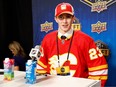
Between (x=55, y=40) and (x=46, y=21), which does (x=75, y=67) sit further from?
(x=46, y=21)

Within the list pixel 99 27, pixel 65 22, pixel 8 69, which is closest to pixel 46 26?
pixel 99 27

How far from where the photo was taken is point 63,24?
1908 millimetres

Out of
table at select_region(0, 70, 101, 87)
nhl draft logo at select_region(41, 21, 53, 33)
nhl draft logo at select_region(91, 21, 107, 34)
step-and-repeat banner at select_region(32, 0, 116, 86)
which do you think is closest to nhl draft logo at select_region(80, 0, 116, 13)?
step-and-repeat banner at select_region(32, 0, 116, 86)

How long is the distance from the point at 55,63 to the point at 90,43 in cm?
30

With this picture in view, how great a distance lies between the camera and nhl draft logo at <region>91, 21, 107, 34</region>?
326 cm

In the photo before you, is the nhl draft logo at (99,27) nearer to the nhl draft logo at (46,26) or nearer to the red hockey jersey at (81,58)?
the nhl draft logo at (46,26)

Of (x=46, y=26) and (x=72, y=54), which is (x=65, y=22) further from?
(x=46, y=26)

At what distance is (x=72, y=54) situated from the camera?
1898 mm

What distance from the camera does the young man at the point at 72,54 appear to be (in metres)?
1.88

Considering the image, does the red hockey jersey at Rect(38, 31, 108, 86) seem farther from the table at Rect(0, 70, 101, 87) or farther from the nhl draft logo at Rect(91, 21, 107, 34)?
the nhl draft logo at Rect(91, 21, 107, 34)

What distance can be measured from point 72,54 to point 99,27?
1.47 meters

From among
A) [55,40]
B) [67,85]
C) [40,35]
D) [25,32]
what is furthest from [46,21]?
[67,85]

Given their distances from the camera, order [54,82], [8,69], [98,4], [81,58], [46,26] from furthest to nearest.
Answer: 1. [46,26]
2. [98,4]
3. [81,58]
4. [8,69]
5. [54,82]

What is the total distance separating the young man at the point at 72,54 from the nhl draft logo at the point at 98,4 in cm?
134
